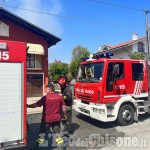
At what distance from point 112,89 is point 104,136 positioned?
5.95ft

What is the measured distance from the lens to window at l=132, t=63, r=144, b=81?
9.05m

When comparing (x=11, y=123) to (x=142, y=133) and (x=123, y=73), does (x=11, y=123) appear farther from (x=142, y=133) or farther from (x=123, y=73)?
(x=123, y=73)

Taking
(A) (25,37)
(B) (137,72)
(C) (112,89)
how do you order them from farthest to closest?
(A) (25,37)
(B) (137,72)
(C) (112,89)

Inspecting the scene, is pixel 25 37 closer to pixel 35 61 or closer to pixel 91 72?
pixel 35 61

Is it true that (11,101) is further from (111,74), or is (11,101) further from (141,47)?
(141,47)

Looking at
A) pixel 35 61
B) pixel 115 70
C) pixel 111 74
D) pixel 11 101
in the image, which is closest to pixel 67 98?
pixel 111 74

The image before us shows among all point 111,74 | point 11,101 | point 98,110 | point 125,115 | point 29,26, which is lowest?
point 125,115

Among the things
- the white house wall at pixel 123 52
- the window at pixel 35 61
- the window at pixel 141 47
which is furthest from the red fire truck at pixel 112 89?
the window at pixel 141 47

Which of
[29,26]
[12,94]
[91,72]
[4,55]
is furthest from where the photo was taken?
[29,26]

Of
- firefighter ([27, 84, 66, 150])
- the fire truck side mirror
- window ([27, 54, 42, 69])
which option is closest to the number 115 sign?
firefighter ([27, 84, 66, 150])

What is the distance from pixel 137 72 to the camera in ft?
30.2

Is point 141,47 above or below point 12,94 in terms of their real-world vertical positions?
above

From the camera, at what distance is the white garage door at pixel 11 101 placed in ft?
15.6

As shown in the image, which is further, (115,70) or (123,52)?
A: (123,52)
